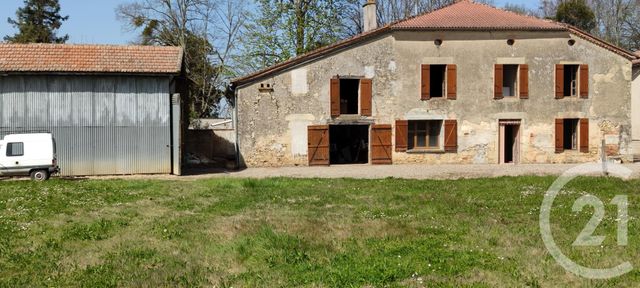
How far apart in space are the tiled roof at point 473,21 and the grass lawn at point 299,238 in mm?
11769

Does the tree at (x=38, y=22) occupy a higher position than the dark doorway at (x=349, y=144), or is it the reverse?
the tree at (x=38, y=22)

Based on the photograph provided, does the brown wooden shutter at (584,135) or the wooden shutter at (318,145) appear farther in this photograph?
the brown wooden shutter at (584,135)

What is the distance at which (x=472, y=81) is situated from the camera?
25.1 metres

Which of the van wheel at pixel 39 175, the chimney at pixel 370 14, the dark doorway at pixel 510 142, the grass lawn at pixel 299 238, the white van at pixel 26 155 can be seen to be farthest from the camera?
the chimney at pixel 370 14

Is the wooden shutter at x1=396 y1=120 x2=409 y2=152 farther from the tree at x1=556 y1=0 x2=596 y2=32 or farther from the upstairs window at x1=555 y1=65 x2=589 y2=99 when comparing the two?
the tree at x1=556 y1=0 x2=596 y2=32

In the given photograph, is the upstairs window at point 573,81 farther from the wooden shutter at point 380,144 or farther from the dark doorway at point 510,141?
the wooden shutter at point 380,144

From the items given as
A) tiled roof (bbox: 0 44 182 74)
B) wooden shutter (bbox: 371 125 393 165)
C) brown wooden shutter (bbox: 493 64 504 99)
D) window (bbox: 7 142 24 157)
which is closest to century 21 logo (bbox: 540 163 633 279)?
wooden shutter (bbox: 371 125 393 165)

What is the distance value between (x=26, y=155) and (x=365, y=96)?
13079mm

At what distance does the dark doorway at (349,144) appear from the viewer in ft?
90.2

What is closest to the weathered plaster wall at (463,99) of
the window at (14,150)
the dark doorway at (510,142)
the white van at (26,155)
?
the dark doorway at (510,142)

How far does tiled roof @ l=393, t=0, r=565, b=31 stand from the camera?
24719 millimetres

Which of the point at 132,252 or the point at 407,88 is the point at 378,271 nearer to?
the point at 132,252

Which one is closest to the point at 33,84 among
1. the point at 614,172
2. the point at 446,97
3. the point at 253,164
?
the point at 253,164

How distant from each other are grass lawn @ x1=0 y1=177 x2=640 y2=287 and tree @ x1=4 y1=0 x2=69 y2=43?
111ft
